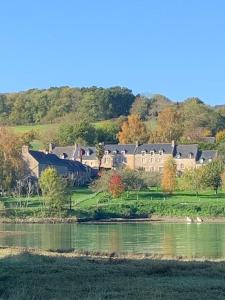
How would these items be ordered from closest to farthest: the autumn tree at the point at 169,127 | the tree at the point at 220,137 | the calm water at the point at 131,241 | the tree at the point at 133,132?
the calm water at the point at 131,241 → the tree at the point at 220,137 → the tree at the point at 133,132 → the autumn tree at the point at 169,127

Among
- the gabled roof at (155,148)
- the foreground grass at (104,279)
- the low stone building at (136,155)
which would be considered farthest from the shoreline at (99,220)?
the foreground grass at (104,279)

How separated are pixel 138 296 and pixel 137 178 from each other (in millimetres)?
87704

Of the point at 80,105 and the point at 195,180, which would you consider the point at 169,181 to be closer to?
the point at 195,180

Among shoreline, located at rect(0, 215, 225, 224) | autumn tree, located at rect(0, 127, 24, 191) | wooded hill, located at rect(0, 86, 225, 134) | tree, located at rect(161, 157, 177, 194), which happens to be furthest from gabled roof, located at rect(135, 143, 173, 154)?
shoreline, located at rect(0, 215, 225, 224)

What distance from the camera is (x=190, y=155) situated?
125562mm

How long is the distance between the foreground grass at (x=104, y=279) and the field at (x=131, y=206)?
58.2 m

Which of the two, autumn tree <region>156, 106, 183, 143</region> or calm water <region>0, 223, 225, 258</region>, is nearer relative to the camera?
calm water <region>0, 223, 225, 258</region>

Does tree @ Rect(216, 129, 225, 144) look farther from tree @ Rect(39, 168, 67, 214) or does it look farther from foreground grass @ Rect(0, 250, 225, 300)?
foreground grass @ Rect(0, 250, 225, 300)

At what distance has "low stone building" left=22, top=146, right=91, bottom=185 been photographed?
113m

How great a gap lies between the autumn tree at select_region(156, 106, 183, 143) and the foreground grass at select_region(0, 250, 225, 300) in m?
116

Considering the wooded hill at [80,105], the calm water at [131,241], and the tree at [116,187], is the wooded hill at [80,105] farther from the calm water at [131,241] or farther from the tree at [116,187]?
the calm water at [131,241]

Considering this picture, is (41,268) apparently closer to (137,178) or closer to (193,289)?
(193,289)

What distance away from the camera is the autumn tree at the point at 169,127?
142125mm

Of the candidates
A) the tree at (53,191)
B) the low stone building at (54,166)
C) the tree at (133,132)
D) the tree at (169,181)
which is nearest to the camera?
the tree at (53,191)
